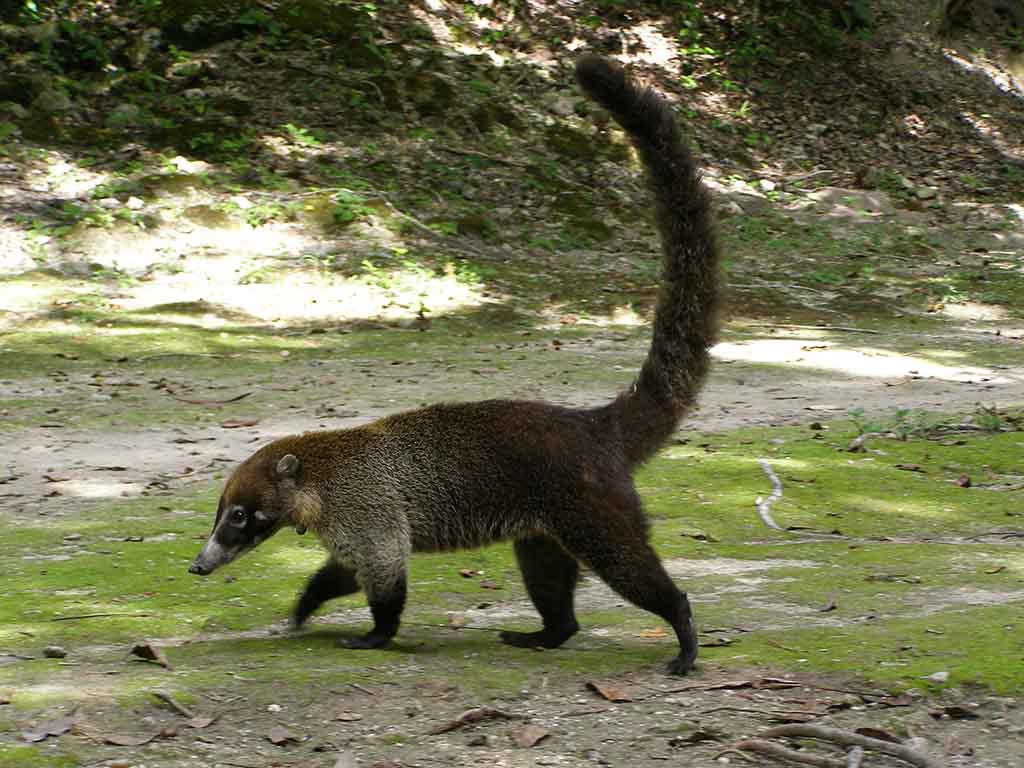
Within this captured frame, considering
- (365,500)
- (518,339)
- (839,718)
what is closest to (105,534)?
(365,500)

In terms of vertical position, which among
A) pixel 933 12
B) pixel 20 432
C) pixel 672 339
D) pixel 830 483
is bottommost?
pixel 20 432

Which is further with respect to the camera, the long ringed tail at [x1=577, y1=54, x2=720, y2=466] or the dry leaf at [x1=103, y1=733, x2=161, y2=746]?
the long ringed tail at [x1=577, y1=54, x2=720, y2=466]

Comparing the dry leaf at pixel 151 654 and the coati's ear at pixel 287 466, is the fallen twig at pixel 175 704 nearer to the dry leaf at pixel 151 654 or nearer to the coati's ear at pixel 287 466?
the dry leaf at pixel 151 654

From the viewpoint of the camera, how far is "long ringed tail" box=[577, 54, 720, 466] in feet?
18.1

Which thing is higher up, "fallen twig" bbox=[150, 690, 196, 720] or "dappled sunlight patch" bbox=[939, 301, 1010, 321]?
"dappled sunlight patch" bbox=[939, 301, 1010, 321]

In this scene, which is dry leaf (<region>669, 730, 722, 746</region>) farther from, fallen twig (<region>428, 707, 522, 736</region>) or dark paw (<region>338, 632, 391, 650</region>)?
dark paw (<region>338, 632, 391, 650</region>)

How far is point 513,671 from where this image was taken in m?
5.22

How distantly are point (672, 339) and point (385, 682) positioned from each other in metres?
1.88

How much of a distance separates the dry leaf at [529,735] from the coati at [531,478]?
2.49ft

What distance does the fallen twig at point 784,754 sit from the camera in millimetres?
4340

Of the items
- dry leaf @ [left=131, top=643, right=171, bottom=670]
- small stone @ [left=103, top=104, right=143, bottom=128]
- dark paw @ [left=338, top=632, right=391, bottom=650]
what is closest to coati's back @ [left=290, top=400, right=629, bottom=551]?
dark paw @ [left=338, top=632, right=391, bottom=650]

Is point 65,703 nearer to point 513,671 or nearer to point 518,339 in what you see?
point 513,671

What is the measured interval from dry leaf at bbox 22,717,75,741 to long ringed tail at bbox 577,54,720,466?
2427 millimetres

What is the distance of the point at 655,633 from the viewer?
19.3ft
